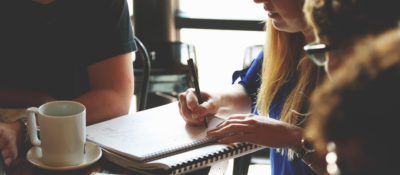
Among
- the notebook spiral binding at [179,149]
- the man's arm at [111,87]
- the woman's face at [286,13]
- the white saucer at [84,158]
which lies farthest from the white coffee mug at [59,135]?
the woman's face at [286,13]

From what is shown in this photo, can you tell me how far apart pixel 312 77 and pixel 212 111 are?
0.31 metres

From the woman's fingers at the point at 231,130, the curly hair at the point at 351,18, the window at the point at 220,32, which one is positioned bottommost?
the window at the point at 220,32

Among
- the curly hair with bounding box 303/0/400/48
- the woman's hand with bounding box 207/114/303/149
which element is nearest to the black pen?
the woman's hand with bounding box 207/114/303/149

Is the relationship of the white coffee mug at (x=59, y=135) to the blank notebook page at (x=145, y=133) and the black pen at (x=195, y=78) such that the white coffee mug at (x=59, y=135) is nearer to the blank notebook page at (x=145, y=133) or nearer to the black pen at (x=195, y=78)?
the blank notebook page at (x=145, y=133)

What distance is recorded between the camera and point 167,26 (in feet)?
9.86

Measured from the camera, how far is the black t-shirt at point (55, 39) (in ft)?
4.30

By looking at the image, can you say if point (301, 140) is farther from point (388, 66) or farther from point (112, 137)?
point (388, 66)

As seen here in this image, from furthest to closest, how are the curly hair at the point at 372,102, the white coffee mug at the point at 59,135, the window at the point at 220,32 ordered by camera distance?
the window at the point at 220,32 < the white coffee mug at the point at 59,135 < the curly hair at the point at 372,102

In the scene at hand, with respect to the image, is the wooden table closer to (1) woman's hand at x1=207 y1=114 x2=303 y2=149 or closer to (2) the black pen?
(1) woman's hand at x1=207 y1=114 x2=303 y2=149

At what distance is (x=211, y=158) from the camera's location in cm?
90

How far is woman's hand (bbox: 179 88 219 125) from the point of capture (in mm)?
1068

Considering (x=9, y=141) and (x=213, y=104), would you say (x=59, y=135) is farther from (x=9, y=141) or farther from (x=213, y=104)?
(x=213, y=104)

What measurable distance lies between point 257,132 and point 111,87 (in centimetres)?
51

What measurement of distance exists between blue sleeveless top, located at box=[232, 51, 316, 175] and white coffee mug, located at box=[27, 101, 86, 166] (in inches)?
24.2
